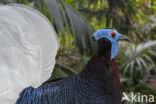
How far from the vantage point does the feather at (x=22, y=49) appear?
107 cm

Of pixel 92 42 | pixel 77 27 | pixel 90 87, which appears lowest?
pixel 90 87

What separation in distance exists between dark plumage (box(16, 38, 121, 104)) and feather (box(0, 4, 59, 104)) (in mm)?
86

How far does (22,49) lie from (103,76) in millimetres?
499

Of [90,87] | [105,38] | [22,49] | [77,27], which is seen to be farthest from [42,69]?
[77,27]

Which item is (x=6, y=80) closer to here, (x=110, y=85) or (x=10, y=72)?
(x=10, y=72)

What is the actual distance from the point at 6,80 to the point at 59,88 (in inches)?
13.7

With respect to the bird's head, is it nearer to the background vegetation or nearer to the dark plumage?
the dark plumage

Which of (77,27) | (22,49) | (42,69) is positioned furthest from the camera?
(77,27)

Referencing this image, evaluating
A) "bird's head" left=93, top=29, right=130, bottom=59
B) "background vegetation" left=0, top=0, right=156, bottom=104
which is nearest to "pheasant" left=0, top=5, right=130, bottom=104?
"bird's head" left=93, top=29, right=130, bottom=59

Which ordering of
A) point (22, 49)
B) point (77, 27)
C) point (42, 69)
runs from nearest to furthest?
point (22, 49) → point (42, 69) → point (77, 27)

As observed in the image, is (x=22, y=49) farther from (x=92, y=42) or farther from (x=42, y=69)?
(x=92, y=42)

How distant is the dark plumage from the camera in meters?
1.23

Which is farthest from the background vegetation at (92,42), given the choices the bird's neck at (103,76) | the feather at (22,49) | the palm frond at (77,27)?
the bird's neck at (103,76)

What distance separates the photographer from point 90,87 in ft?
4.18
